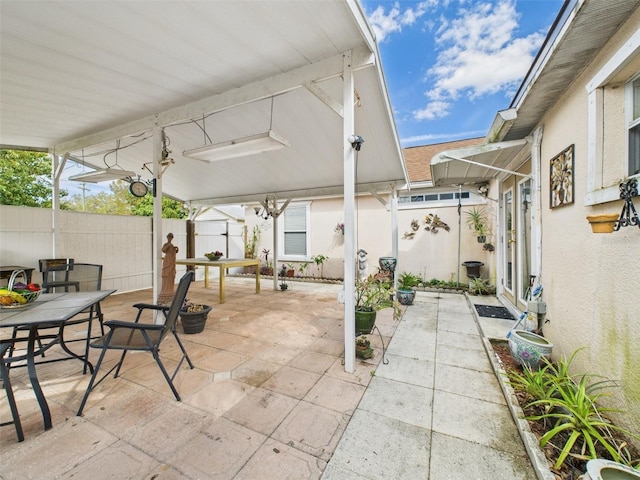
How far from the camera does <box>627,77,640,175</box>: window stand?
5.57ft

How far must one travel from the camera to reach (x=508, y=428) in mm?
1895

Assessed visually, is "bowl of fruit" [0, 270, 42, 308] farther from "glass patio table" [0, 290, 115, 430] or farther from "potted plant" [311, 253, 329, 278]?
"potted plant" [311, 253, 329, 278]

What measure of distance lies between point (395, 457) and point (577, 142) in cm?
298

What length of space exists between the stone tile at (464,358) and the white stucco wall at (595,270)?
2.28ft

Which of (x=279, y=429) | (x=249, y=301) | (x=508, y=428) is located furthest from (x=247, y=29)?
(x=249, y=301)

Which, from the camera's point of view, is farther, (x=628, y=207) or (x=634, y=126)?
(x=634, y=126)

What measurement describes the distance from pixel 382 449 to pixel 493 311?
A: 4.10 metres

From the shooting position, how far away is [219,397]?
2270mm

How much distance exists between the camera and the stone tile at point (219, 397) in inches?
83.6

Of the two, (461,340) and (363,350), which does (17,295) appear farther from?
(461,340)

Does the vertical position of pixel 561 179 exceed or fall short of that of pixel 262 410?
it exceeds it

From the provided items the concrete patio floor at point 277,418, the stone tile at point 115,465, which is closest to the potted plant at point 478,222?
the concrete patio floor at point 277,418

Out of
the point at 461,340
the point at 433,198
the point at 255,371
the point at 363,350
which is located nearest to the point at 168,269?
the point at 255,371

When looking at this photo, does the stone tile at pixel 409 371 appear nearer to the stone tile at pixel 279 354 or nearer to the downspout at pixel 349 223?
the downspout at pixel 349 223
